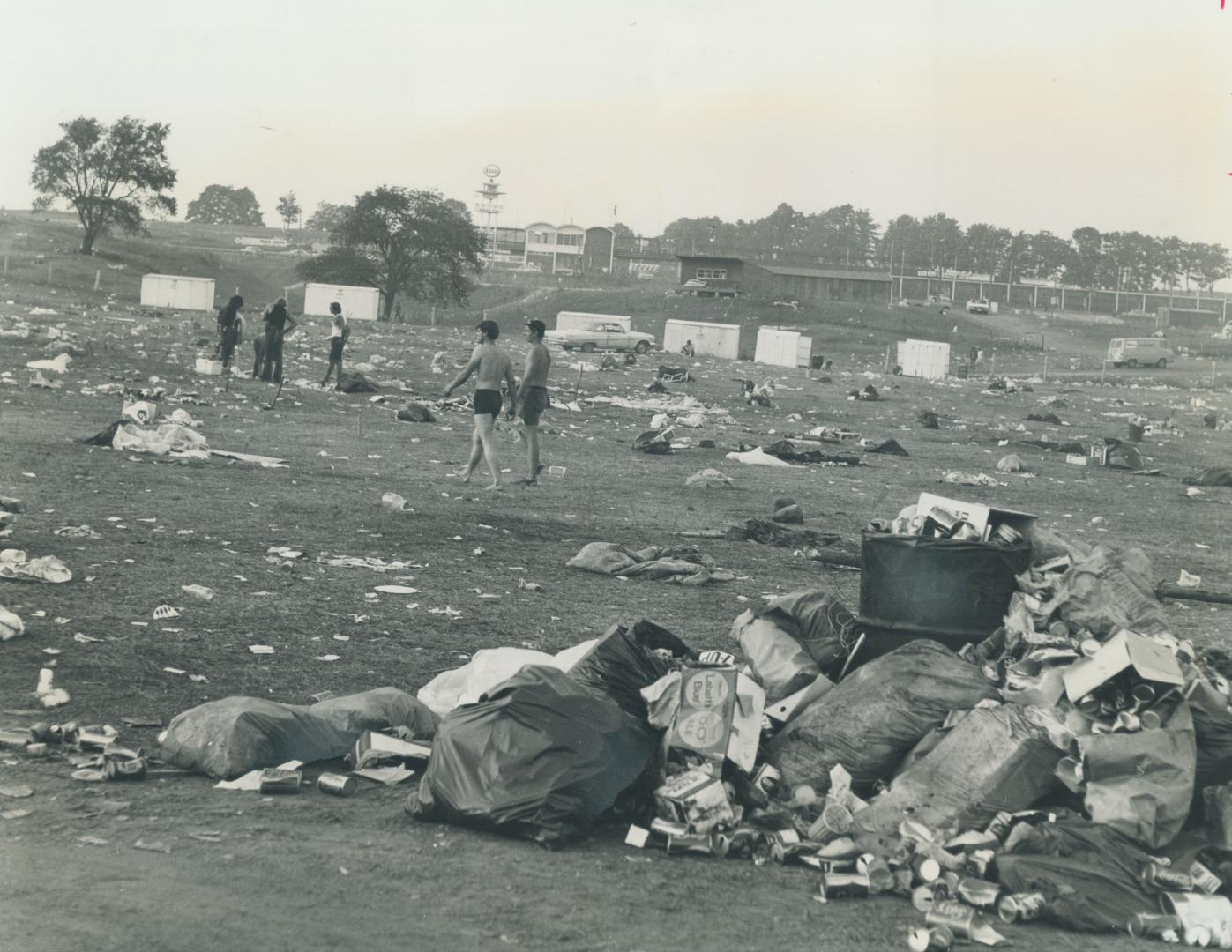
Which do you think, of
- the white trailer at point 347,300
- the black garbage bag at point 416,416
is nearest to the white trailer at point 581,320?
the white trailer at point 347,300

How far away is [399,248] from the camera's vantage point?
173 feet

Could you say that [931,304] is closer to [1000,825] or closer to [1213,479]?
[1213,479]

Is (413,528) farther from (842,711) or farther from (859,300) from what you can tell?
(859,300)

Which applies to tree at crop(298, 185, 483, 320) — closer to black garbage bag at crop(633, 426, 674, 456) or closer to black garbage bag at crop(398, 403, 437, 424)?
black garbage bag at crop(398, 403, 437, 424)

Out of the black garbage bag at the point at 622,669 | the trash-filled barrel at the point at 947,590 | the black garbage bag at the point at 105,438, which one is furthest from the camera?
the black garbage bag at the point at 105,438

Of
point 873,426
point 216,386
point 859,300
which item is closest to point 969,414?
point 873,426

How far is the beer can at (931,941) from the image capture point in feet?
11.5

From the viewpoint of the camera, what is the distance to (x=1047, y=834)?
13.0 feet

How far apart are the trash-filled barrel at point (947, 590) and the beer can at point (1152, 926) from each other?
175cm

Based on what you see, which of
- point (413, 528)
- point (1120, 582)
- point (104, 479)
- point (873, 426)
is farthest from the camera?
point (873, 426)

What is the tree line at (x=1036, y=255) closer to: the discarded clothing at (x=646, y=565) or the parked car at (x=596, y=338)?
the parked car at (x=596, y=338)

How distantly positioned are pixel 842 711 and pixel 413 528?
5.45m

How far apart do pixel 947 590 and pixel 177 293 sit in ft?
115

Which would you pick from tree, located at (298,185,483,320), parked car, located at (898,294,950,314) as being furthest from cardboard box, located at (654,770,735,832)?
parked car, located at (898,294,950,314)
